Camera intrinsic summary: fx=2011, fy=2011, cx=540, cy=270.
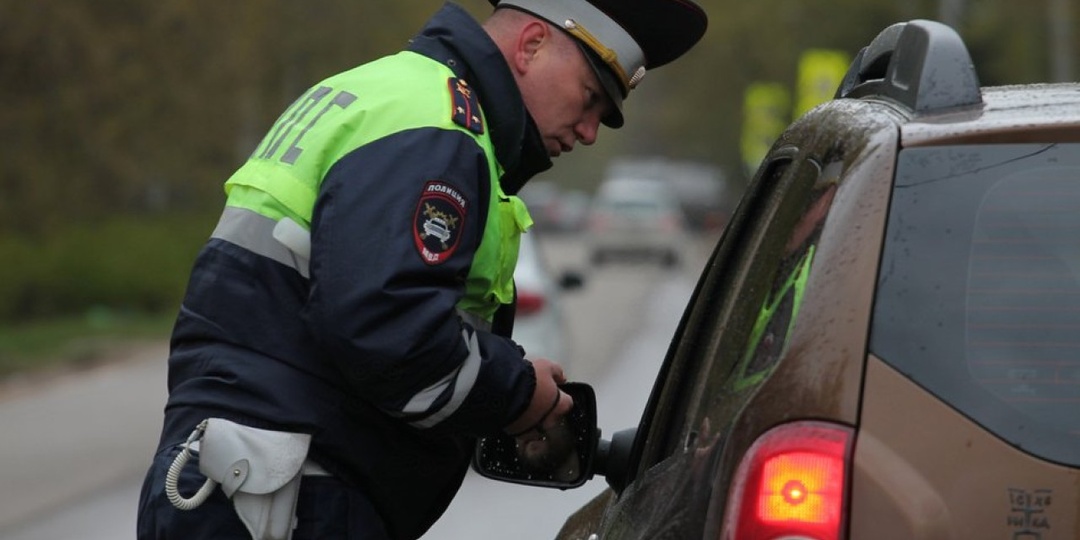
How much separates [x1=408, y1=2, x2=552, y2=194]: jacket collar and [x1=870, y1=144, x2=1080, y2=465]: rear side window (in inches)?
40.5

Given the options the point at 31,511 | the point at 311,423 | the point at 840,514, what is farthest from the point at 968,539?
the point at 31,511

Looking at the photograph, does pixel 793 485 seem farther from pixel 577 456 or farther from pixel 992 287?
pixel 577 456

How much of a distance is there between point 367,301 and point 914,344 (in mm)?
915

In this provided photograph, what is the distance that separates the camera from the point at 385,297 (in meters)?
2.99

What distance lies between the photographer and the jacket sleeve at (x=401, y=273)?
3.00 m

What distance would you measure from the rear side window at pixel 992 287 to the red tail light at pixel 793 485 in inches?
5.3

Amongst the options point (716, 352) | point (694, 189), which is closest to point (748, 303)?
point (716, 352)

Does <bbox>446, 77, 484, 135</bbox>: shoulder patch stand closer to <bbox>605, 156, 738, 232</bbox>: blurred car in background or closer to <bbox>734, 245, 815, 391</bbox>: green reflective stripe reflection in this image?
<bbox>734, 245, 815, 391</bbox>: green reflective stripe reflection

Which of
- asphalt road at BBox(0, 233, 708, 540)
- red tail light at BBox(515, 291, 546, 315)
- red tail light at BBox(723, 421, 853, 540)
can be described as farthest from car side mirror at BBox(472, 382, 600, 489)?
red tail light at BBox(515, 291, 546, 315)

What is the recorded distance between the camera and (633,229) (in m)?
40.8

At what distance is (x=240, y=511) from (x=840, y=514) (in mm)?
1156

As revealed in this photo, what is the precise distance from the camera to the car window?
255cm

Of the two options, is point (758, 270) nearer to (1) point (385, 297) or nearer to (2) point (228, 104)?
(1) point (385, 297)

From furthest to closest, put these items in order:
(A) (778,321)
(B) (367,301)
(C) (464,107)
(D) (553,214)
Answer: (D) (553,214) → (C) (464,107) → (B) (367,301) → (A) (778,321)
